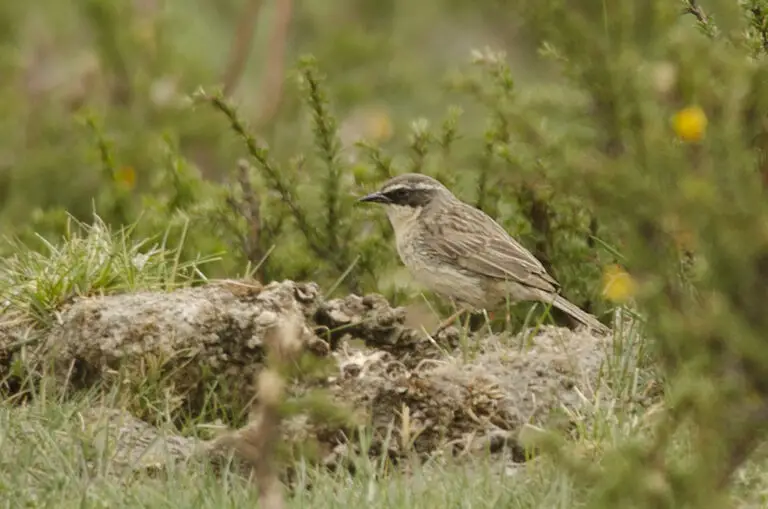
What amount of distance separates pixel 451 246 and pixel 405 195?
40cm

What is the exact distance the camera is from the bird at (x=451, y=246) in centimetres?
895

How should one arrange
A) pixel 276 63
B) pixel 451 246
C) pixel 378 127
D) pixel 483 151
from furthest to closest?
pixel 276 63
pixel 378 127
pixel 483 151
pixel 451 246

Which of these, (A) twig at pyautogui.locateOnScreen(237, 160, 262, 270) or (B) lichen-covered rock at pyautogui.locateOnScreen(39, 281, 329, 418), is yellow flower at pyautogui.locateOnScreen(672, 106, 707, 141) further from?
(A) twig at pyautogui.locateOnScreen(237, 160, 262, 270)

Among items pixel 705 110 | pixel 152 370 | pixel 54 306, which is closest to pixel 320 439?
pixel 152 370

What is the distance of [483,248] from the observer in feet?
29.7

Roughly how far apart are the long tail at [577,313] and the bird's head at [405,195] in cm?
108

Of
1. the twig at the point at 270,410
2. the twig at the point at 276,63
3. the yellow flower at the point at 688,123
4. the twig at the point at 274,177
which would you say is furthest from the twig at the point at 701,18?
the twig at the point at 276,63

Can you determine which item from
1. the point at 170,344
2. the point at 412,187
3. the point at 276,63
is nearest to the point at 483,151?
the point at 412,187

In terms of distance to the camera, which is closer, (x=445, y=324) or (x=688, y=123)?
(x=688, y=123)

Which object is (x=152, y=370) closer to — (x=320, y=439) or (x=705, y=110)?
(x=320, y=439)

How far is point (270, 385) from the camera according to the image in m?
4.29

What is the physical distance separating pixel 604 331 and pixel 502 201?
1.95m

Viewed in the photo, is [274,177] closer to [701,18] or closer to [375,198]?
[375,198]

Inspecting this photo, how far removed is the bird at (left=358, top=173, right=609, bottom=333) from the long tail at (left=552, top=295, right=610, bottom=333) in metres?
0.34
